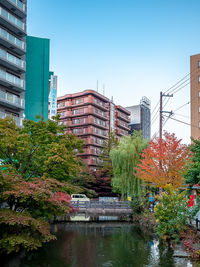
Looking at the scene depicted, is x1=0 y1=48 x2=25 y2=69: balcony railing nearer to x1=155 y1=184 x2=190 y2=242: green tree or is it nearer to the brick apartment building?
x1=155 y1=184 x2=190 y2=242: green tree

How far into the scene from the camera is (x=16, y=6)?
33031mm

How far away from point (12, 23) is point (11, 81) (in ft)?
22.2

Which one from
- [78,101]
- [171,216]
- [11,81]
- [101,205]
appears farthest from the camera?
[78,101]

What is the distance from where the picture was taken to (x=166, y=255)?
16.0 metres

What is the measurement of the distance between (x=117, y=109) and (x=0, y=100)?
139 feet

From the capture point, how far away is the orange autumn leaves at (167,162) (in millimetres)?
24734

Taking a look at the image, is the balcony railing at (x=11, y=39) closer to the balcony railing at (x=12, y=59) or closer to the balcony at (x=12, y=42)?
the balcony at (x=12, y=42)

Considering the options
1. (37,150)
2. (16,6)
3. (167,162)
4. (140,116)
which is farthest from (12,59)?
(140,116)

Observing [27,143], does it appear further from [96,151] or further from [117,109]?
[117,109]

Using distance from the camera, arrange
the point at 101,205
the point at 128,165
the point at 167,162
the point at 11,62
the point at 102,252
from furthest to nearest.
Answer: the point at 128,165 < the point at 101,205 < the point at 11,62 < the point at 167,162 < the point at 102,252

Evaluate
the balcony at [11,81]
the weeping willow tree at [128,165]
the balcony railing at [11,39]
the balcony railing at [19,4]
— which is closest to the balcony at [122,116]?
the weeping willow tree at [128,165]

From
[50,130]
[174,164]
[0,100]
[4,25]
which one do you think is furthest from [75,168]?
[4,25]

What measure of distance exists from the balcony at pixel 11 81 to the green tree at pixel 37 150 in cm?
1094

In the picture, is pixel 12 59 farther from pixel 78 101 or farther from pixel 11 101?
pixel 78 101
